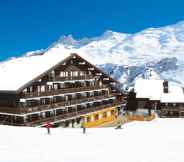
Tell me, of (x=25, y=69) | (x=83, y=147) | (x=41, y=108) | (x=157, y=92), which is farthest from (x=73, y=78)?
(x=83, y=147)

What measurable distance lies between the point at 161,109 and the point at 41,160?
5587 cm

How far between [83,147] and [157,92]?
2078 inches

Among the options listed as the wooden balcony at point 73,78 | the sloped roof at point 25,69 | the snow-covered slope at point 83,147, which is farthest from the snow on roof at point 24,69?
the snow-covered slope at point 83,147

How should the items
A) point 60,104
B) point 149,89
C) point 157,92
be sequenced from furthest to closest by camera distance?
1. point 149,89
2. point 157,92
3. point 60,104

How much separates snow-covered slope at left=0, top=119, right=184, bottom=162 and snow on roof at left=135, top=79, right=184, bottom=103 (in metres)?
39.3

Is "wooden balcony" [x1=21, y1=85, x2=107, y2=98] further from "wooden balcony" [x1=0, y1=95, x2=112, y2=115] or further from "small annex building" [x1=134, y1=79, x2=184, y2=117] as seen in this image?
"small annex building" [x1=134, y1=79, x2=184, y2=117]

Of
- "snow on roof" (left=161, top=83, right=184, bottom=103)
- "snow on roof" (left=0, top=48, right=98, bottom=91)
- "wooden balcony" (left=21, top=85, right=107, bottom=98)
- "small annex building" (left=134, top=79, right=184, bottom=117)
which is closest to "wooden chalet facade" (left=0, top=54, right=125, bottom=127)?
"wooden balcony" (left=21, top=85, right=107, bottom=98)

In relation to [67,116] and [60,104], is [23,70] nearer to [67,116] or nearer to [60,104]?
[60,104]

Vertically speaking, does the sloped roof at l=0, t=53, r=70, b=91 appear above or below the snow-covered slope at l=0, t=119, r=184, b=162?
above

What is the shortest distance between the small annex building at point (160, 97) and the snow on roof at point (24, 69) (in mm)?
A: 26058

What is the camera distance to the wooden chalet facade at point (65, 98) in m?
51.8

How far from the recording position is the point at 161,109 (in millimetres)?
78625

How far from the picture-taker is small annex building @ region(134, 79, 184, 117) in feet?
255

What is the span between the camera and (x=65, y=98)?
59.4 m
